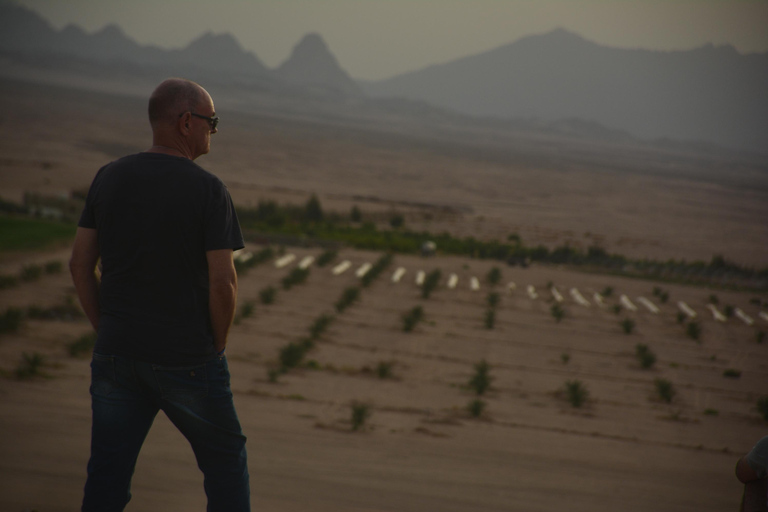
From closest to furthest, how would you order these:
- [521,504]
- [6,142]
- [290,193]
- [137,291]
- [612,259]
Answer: [137,291], [521,504], [612,259], [290,193], [6,142]

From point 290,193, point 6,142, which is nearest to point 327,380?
point 290,193

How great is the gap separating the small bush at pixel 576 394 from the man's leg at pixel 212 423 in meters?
6.94

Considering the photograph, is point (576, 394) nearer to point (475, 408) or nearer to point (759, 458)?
point (475, 408)

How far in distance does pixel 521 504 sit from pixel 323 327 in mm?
7241

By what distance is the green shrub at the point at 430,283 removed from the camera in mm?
14891

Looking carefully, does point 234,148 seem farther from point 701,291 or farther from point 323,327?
point 323,327

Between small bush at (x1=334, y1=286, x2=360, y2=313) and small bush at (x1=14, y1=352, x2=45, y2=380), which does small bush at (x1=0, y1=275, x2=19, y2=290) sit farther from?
small bush at (x1=334, y1=286, x2=360, y2=313)

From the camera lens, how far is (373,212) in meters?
30.3

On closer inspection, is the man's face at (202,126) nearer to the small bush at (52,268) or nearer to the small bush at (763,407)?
the small bush at (763,407)

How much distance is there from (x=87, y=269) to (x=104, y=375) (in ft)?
1.21

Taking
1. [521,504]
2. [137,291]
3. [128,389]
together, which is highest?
[137,291]

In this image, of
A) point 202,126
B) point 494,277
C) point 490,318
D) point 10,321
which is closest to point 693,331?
point 490,318

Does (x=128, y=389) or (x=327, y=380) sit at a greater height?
(x=128, y=389)

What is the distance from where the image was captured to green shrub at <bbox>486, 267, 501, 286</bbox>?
17281mm
